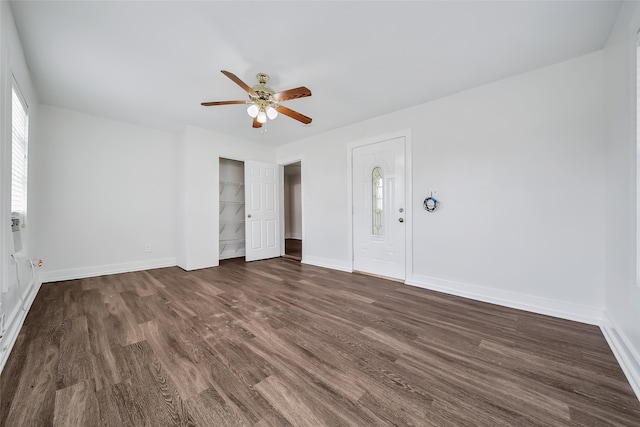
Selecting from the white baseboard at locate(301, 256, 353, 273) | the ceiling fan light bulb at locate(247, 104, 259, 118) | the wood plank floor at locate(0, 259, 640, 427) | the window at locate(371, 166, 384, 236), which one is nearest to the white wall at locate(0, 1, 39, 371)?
the wood plank floor at locate(0, 259, 640, 427)

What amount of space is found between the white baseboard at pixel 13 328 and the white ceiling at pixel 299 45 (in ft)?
7.50

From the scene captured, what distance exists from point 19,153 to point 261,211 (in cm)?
314

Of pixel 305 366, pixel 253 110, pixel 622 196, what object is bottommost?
pixel 305 366

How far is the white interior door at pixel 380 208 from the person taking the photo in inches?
132

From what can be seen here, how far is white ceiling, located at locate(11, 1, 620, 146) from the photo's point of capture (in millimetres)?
1716

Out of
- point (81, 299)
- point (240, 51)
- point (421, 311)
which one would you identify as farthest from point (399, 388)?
point (81, 299)

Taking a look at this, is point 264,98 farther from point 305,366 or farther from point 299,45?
point 305,366

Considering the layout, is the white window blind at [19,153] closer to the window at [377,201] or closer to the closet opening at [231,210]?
the closet opening at [231,210]

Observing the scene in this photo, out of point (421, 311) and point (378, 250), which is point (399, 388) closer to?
point (421, 311)

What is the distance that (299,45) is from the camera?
6.73 ft

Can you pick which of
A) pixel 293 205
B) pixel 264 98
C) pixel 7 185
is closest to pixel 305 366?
pixel 264 98

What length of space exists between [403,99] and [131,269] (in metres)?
4.82

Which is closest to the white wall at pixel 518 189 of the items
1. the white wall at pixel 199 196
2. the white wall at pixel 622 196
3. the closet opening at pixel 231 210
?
the white wall at pixel 622 196

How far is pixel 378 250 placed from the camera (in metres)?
Result: 3.61
